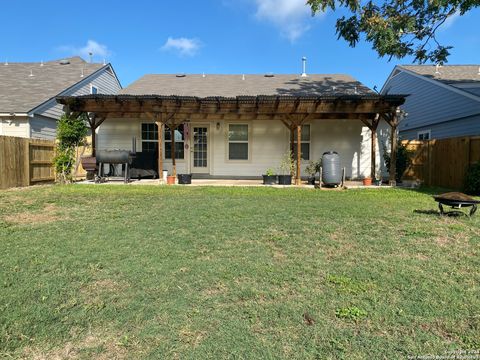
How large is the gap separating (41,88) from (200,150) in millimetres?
8463

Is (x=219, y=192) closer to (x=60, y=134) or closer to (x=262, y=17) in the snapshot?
(x=60, y=134)

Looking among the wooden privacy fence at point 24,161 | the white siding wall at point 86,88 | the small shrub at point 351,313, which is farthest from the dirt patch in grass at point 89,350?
→ the white siding wall at point 86,88

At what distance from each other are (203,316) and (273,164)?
36.1ft

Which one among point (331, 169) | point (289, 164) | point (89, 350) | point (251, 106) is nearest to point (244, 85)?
point (251, 106)

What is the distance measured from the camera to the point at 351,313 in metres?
2.45

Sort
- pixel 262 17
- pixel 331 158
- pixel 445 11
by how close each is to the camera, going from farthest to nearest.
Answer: pixel 262 17 < pixel 445 11 < pixel 331 158

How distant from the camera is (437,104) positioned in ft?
49.5

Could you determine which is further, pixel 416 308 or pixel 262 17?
pixel 262 17

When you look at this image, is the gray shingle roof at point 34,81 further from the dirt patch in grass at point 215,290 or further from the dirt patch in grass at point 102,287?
the dirt patch in grass at point 215,290

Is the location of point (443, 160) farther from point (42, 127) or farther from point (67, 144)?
point (42, 127)

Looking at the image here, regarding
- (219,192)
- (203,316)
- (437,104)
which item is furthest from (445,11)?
(203,316)

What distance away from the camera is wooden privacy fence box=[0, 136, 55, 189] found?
9047mm

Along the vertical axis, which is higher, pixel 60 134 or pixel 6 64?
pixel 6 64

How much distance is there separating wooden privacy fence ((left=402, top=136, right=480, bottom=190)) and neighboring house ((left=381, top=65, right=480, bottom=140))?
2.56 meters
